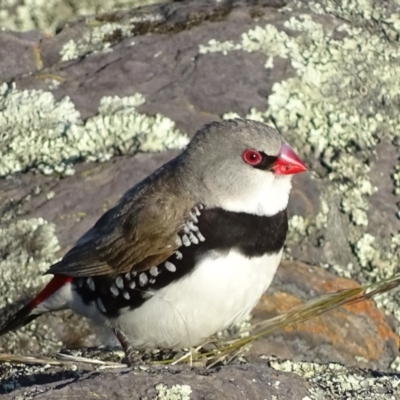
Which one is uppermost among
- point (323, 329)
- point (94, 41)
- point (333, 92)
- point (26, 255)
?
point (94, 41)

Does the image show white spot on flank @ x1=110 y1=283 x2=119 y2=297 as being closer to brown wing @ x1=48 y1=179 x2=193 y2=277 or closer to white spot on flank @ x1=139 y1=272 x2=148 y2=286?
brown wing @ x1=48 y1=179 x2=193 y2=277

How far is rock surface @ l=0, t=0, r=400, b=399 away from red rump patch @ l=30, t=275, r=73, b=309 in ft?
1.42

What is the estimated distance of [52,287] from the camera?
5.66 meters

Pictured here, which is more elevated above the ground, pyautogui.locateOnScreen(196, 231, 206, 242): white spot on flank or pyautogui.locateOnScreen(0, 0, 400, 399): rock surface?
pyautogui.locateOnScreen(196, 231, 206, 242): white spot on flank

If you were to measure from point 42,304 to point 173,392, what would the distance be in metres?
2.14

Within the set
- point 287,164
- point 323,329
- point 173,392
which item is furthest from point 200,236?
point 173,392

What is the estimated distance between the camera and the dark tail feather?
5.78 metres

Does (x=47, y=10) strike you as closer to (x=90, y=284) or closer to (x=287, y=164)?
(x=90, y=284)

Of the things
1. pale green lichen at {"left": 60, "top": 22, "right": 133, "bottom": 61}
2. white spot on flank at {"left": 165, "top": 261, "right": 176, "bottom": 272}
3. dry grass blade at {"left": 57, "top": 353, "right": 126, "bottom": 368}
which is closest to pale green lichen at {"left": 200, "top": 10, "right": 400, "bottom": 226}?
pale green lichen at {"left": 60, "top": 22, "right": 133, "bottom": 61}

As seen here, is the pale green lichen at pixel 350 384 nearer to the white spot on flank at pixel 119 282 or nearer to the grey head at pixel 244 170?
the grey head at pixel 244 170

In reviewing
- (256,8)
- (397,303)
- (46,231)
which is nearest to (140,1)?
(256,8)

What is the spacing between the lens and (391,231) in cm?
641

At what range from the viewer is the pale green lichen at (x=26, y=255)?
6129 mm

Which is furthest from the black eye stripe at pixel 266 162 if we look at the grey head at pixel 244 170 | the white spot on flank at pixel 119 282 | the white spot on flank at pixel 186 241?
the white spot on flank at pixel 119 282
